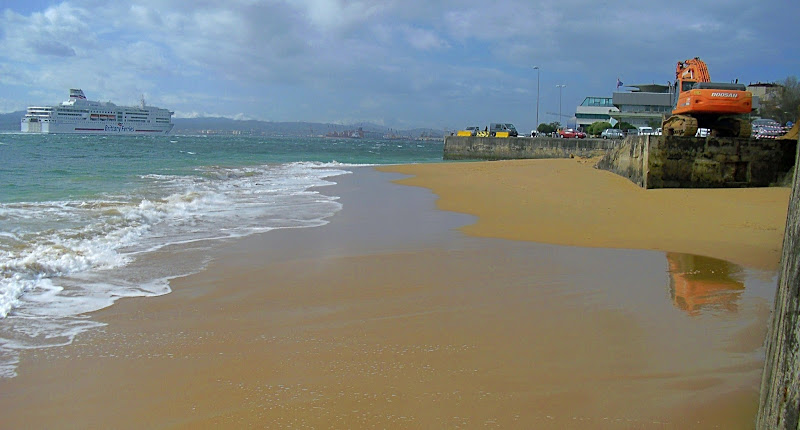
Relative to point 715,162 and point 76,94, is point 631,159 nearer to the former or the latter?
point 715,162

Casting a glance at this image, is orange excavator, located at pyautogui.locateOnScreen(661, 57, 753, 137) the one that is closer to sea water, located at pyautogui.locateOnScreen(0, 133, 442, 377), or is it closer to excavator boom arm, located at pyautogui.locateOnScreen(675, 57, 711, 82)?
excavator boom arm, located at pyautogui.locateOnScreen(675, 57, 711, 82)

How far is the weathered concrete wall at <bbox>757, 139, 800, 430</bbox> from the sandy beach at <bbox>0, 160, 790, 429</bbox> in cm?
62

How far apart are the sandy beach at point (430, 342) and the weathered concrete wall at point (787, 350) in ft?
2.02

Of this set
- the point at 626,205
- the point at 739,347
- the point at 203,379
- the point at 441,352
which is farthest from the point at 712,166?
the point at 203,379

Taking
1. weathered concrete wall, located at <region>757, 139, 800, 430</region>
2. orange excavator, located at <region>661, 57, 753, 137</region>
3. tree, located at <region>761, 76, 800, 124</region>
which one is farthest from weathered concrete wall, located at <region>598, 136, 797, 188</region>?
tree, located at <region>761, 76, 800, 124</region>

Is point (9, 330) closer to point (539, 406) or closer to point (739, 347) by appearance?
point (539, 406)

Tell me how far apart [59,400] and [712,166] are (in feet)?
45.4

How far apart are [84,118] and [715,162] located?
110m

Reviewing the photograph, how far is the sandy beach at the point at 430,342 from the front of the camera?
302 centimetres

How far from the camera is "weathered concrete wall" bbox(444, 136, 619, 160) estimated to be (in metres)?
41.2

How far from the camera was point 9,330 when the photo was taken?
14.0 feet

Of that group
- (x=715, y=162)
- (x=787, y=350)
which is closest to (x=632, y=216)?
(x=715, y=162)

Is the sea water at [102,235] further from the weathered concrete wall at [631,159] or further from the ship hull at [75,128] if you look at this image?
the ship hull at [75,128]

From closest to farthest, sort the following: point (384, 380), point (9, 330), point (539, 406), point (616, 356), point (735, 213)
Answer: point (539, 406) < point (384, 380) < point (616, 356) < point (9, 330) < point (735, 213)
